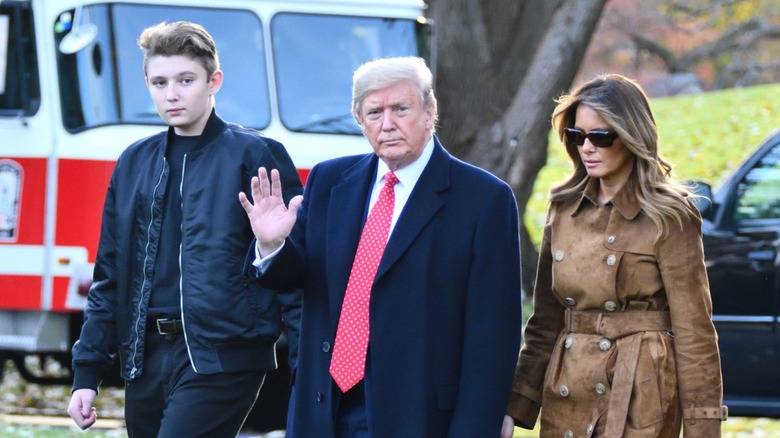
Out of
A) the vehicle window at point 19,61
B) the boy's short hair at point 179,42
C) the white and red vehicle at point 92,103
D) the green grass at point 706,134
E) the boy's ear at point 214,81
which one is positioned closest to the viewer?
the boy's short hair at point 179,42

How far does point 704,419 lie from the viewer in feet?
13.6

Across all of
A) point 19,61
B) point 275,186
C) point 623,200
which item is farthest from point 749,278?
point 19,61

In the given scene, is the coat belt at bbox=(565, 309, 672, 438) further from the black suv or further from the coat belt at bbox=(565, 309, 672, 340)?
the black suv

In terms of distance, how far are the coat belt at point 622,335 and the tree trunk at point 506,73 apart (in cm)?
633

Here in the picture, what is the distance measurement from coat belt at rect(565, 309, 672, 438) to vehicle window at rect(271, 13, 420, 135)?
521cm


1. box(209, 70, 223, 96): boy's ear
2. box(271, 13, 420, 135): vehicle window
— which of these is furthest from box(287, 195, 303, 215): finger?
box(271, 13, 420, 135): vehicle window

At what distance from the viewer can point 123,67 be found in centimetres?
902

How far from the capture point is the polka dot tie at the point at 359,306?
409 cm

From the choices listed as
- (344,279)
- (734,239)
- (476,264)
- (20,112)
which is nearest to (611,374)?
(476,264)

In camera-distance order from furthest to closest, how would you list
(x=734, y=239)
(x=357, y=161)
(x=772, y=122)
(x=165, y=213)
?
(x=772, y=122) → (x=734, y=239) → (x=165, y=213) → (x=357, y=161)

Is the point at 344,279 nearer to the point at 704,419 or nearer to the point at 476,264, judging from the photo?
the point at 476,264

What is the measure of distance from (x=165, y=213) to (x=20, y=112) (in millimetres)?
4871

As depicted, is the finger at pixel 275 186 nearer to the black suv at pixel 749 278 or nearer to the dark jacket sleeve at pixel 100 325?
the dark jacket sleeve at pixel 100 325

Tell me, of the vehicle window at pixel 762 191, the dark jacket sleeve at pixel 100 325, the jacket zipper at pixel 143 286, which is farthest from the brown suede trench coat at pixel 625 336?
the vehicle window at pixel 762 191
